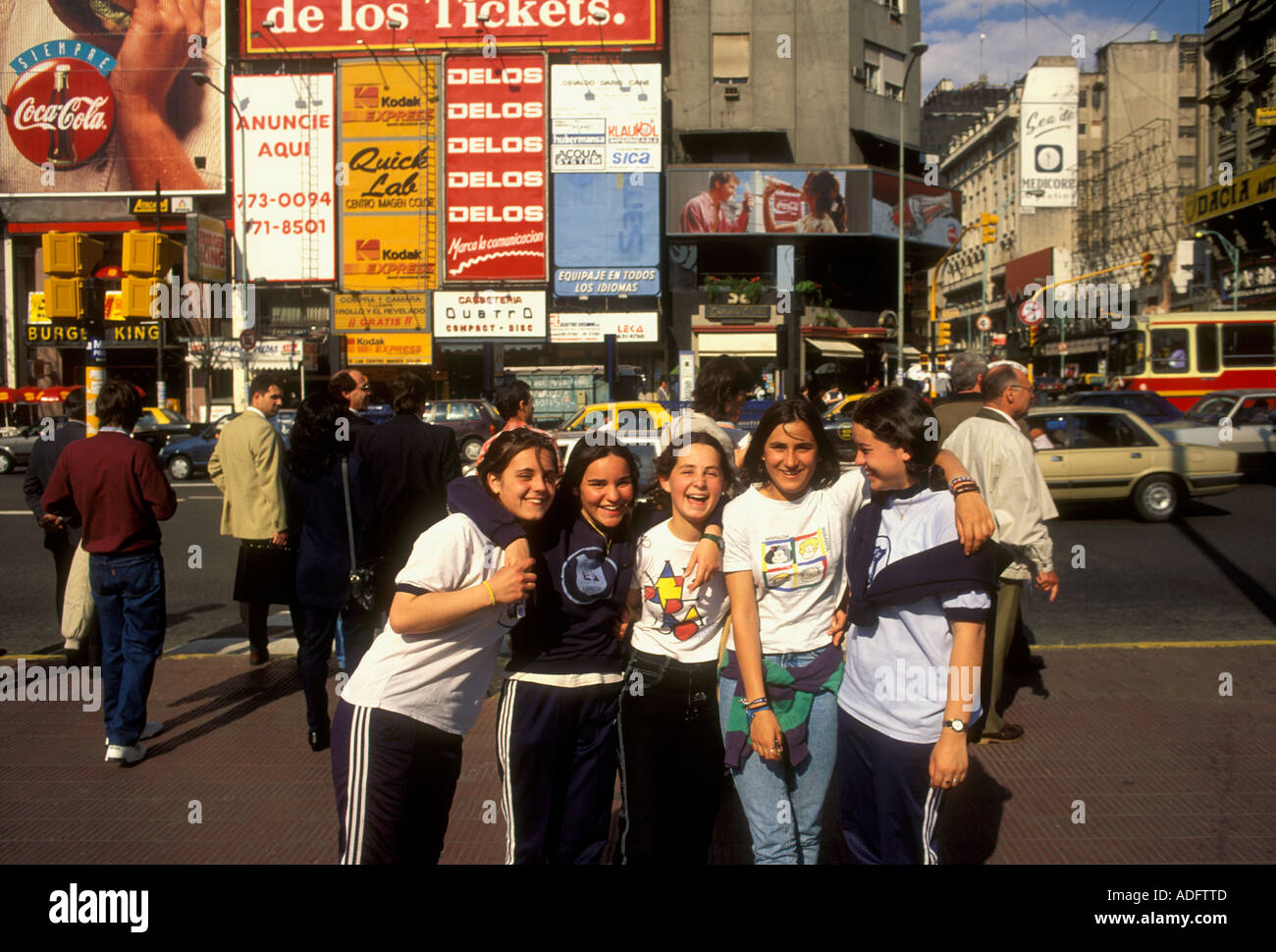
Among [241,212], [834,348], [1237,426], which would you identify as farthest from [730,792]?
[241,212]

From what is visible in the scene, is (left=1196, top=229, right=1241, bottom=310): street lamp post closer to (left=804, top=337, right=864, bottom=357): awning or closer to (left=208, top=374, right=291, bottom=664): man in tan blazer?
(left=804, top=337, right=864, bottom=357): awning

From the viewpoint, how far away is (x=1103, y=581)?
9.27 m

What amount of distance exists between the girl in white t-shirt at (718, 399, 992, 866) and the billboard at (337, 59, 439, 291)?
31912 mm

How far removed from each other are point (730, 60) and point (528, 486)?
3776cm

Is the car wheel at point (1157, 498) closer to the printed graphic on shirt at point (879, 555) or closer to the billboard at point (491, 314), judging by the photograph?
the printed graphic on shirt at point (879, 555)

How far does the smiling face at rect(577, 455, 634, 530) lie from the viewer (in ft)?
9.82

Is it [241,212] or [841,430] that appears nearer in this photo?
[841,430]

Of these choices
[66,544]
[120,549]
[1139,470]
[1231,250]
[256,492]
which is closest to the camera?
[120,549]

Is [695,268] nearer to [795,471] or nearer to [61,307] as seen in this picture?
[61,307]

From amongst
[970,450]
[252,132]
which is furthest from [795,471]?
[252,132]

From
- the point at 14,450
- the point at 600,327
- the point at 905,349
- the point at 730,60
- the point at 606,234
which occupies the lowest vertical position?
the point at 14,450

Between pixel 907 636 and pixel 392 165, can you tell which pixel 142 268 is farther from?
pixel 392 165

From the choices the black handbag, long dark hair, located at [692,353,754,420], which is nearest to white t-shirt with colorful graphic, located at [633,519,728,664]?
long dark hair, located at [692,353,754,420]

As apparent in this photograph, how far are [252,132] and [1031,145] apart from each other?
2569 cm
